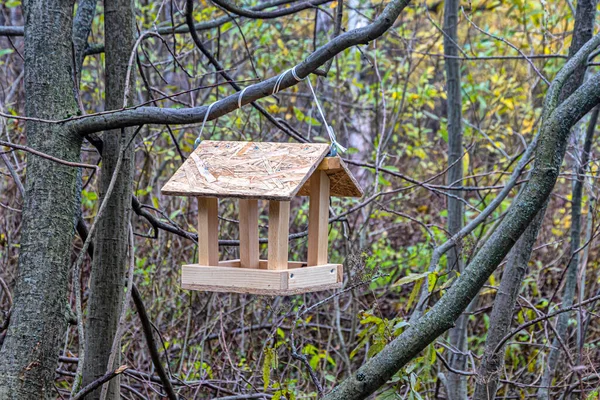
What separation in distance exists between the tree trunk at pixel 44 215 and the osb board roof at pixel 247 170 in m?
0.38

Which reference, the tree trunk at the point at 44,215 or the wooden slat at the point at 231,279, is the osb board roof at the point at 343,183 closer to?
the wooden slat at the point at 231,279

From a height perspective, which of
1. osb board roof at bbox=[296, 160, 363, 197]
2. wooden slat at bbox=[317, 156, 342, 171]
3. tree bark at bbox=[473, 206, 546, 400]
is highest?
wooden slat at bbox=[317, 156, 342, 171]

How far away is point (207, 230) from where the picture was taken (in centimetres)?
235

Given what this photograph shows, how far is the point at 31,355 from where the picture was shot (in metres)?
2.16

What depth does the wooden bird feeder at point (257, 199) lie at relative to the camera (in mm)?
2152

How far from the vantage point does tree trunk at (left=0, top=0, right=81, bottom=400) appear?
2164 mm

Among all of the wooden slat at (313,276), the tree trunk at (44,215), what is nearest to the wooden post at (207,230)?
the wooden slat at (313,276)

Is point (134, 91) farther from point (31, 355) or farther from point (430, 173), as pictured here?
point (430, 173)

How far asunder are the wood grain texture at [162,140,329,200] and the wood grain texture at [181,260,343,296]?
0.84 feet

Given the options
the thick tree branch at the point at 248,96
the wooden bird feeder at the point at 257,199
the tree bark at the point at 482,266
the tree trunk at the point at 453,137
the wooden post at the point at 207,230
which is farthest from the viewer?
the tree trunk at the point at 453,137

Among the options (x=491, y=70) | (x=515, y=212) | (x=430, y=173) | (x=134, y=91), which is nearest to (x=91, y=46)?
(x=134, y=91)

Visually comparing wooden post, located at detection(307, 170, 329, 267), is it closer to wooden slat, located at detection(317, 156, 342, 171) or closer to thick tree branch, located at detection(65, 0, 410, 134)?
wooden slat, located at detection(317, 156, 342, 171)

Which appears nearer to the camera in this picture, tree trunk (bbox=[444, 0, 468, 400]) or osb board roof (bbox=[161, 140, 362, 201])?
osb board roof (bbox=[161, 140, 362, 201])

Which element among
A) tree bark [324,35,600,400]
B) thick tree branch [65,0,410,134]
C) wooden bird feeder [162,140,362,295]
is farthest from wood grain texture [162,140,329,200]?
tree bark [324,35,600,400]
